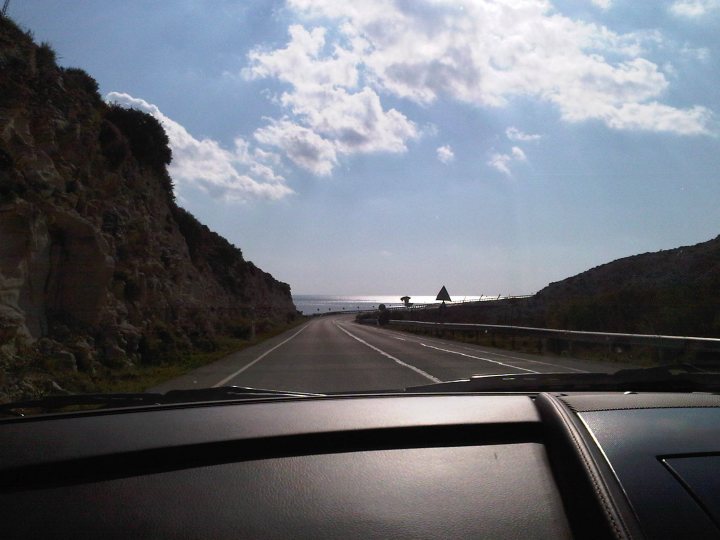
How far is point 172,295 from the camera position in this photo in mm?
24781

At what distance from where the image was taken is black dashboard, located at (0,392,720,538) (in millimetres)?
2072

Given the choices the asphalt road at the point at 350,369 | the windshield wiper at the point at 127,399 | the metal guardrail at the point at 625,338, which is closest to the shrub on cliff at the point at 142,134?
the asphalt road at the point at 350,369

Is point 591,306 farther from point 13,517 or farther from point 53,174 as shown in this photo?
point 13,517

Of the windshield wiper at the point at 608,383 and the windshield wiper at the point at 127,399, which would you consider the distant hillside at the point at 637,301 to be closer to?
the windshield wiper at the point at 608,383

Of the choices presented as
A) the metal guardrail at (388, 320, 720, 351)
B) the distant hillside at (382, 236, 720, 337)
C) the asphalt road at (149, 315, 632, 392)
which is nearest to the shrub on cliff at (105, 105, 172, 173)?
the asphalt road at (149, 315, 632, 392)

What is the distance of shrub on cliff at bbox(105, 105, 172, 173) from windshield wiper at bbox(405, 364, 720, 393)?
85.8 ft

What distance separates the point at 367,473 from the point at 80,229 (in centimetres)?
1731

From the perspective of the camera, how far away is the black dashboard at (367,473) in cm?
207

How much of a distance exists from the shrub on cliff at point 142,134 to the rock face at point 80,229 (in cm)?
6

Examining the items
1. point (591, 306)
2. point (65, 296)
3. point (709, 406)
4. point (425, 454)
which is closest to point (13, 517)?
point (425, 454)

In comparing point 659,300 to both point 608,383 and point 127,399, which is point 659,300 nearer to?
point 608,383

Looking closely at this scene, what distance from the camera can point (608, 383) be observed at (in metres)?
4.19

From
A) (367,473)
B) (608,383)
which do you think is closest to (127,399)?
(367,473)

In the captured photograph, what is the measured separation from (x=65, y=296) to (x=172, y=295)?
7.62m
